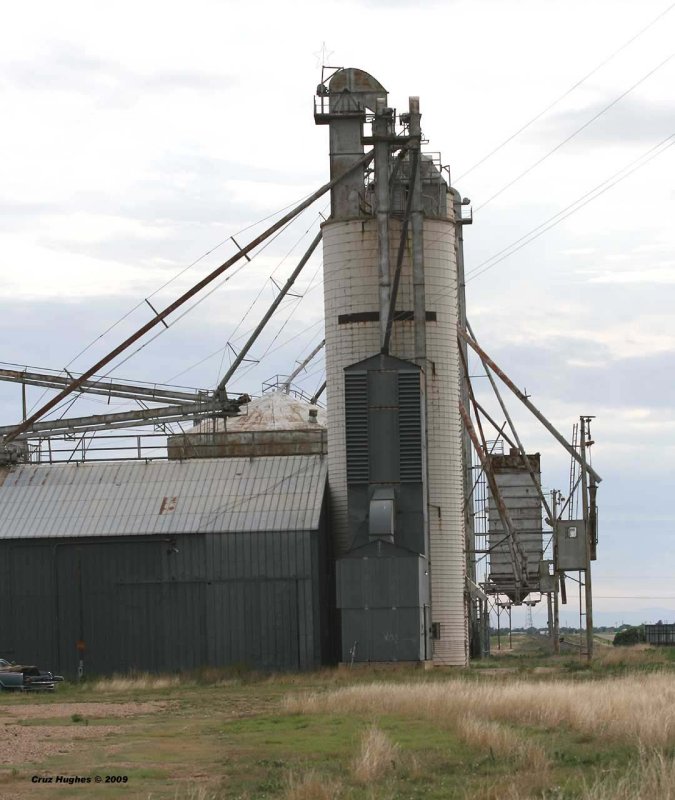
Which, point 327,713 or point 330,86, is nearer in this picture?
point 327,713

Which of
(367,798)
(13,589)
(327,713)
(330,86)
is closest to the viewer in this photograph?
(367,798)

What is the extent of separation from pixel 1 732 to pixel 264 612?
2325 cm

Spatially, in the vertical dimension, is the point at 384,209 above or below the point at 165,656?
above

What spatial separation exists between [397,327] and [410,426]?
4.45 meters

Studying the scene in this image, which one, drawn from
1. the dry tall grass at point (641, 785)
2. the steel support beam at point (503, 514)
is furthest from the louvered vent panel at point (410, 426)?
the dry tall grass at point (641, 785)

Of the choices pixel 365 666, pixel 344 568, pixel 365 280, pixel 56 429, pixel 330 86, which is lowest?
pixel 365 666

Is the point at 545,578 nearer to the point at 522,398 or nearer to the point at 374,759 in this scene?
the point at 522,398

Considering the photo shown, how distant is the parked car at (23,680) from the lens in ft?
138

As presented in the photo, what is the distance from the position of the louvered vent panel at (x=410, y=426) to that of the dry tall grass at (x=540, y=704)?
1424cm

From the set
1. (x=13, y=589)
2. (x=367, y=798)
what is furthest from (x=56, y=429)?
(x=367, y=798)

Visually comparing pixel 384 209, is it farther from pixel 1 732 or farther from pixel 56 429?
pixel 1 732

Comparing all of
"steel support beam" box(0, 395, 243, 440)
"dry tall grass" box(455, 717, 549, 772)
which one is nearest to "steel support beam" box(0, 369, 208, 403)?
"steel support beam" box(0, 395, 243, 440)

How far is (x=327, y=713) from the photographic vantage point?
1201 inches

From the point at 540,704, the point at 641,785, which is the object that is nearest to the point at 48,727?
the point at 540,704
